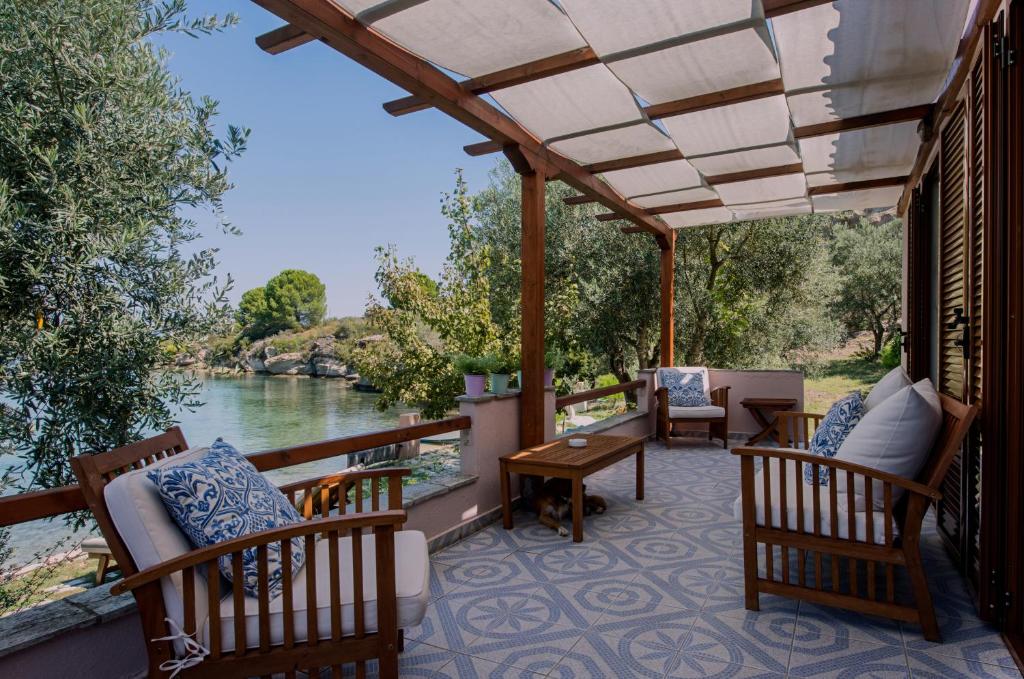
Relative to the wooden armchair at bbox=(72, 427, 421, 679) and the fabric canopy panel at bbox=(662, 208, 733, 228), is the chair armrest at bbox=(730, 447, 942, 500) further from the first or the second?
the fabric canopy panel at bbox=(662, 208, 733, 228)

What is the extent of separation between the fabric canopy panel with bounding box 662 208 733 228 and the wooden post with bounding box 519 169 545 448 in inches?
94.9

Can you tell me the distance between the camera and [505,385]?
3.99 metres

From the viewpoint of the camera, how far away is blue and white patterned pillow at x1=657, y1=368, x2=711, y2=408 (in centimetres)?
641

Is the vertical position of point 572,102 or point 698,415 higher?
point 572,102

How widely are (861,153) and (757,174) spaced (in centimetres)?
70

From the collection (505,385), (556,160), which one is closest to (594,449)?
(505,385)

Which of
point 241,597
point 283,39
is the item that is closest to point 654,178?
point 283,39

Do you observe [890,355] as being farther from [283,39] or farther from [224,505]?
[224,505]

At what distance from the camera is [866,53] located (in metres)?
2.72

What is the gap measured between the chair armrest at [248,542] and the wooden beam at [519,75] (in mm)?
2203

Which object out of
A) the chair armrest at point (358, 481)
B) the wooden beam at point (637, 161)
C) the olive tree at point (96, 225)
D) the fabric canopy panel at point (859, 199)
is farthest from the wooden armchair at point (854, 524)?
the fabric canopy panel at point (859, 199)

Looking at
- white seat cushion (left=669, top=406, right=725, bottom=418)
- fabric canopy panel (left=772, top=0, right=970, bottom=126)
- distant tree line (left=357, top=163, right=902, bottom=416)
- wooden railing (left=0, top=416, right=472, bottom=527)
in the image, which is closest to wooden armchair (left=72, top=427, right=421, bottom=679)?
wooden railing (left=0, top=416, right=472, bottom=527)

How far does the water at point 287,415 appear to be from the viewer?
40.5ft

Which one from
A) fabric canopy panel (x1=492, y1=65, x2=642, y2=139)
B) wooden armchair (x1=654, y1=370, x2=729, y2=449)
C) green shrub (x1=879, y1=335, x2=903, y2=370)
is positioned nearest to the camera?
fabric canopy panel (x1=492, y1=65, x2=642, y2=139)
